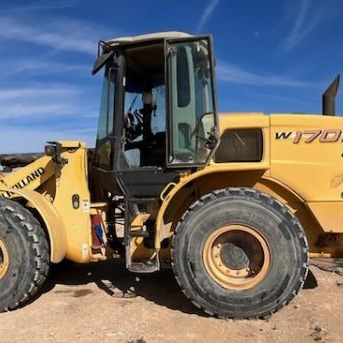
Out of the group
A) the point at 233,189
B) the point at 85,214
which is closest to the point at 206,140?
the point at 233,189

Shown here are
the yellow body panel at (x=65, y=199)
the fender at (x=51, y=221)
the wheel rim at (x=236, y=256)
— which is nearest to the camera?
the wheel rim at (x=236, y=256)

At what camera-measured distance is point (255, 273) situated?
5.33 meters

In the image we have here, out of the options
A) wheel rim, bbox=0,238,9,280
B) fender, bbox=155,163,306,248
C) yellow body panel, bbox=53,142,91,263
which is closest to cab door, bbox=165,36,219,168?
fender, bbox=155,163,306,248

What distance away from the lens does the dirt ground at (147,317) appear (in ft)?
15.9

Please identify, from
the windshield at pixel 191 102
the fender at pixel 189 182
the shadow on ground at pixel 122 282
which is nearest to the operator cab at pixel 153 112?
the windshield at pixel 191 102

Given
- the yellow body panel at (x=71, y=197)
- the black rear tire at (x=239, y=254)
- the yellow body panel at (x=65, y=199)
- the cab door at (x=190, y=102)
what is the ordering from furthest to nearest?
the yellow body panel at (x=71, y=197), the yellow body panel at (x=65, y=199), the cab door at (x=190, y=102), the black rear tire at (x=239, y=254)

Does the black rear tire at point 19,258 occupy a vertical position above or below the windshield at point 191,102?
below

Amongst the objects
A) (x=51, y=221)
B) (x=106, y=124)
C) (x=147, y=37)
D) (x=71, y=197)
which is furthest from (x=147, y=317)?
(x=147, y=37)

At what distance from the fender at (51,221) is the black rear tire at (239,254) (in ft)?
4.16

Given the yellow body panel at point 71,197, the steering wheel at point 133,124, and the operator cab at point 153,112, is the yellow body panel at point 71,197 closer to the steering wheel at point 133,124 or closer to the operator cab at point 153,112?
the operator cab at point 153,112

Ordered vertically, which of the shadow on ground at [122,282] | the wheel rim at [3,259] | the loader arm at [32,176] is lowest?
the shadow on ground at [122,282]

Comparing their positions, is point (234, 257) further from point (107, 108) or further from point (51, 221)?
point (107, 108)

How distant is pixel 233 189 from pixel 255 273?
824mm

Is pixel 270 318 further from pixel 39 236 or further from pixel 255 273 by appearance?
pixel 39 236
